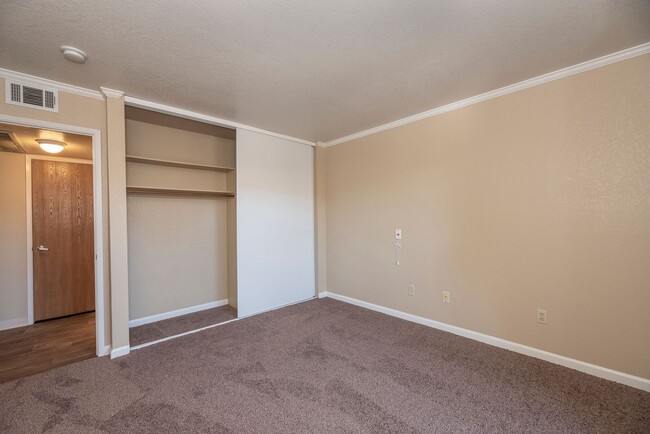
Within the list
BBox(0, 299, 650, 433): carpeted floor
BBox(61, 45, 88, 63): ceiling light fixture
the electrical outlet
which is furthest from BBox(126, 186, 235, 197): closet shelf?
the electrical outlet

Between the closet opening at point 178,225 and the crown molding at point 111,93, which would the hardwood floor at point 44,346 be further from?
the crown molding at point 111,93

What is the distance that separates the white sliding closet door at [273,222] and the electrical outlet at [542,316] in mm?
2980

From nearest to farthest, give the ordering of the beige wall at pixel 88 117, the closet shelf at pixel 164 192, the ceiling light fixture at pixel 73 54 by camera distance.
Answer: the ceiling light fixture at pixel 73 54 < the beige wall at pixel 88 117 < the closet shelf at pixel 164 192

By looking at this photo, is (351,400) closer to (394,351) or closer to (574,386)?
(394,351)

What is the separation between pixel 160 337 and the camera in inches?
122

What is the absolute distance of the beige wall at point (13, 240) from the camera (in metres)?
3.53

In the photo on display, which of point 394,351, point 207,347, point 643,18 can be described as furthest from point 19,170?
point 643,18

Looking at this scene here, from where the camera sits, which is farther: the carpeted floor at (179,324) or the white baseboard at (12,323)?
the white baseboard at (12,323)

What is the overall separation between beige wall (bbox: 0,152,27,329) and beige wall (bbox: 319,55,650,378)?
4779 mm

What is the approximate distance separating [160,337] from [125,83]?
266 cm

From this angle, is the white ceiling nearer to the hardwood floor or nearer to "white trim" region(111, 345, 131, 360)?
"white trim" region(111, 345, 131, 360)

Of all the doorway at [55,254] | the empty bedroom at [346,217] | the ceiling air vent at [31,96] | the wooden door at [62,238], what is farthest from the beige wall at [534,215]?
the wooden door at [62,238]

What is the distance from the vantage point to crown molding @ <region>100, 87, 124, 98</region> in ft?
8.63

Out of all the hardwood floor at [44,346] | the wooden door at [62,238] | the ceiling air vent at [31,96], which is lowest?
the hardwood floor at [44,346]
